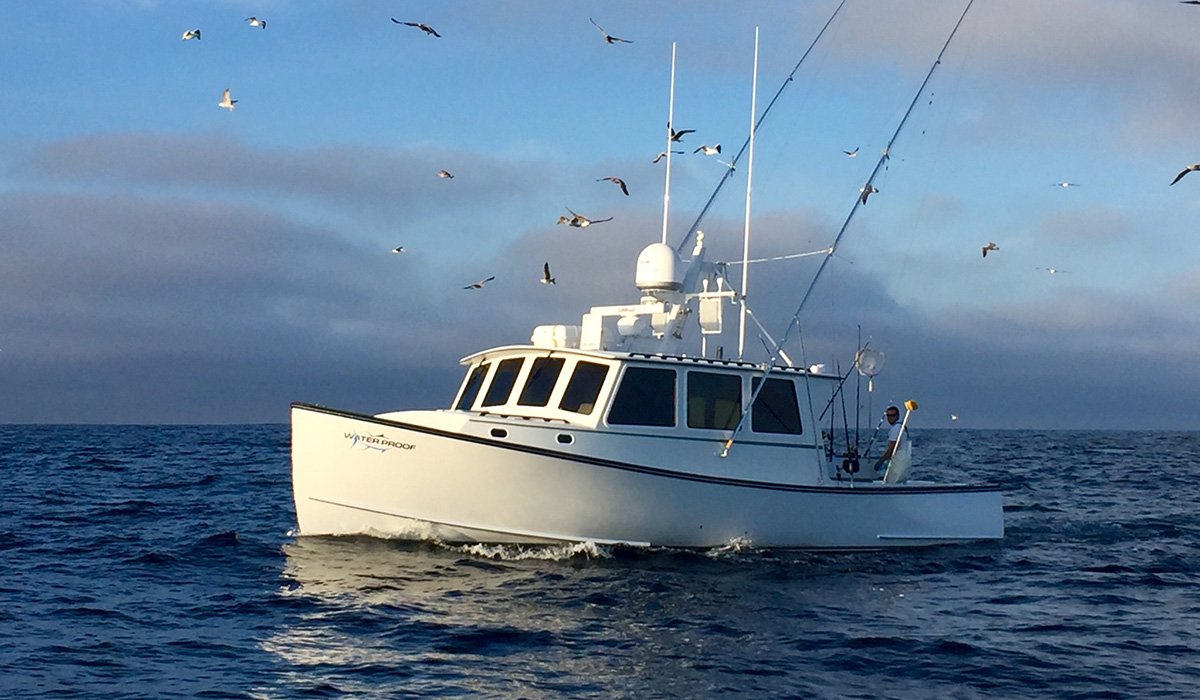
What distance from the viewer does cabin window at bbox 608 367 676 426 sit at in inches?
573

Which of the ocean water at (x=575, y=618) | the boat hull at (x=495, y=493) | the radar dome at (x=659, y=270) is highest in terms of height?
the radar dome at (x=659, y=270)

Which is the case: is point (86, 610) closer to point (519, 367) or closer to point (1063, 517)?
point (519, 367)

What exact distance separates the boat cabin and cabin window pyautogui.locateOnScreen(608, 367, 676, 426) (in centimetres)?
1

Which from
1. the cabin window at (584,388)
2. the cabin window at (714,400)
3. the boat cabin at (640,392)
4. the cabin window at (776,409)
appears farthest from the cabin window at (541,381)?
the cabin window at (776,409)

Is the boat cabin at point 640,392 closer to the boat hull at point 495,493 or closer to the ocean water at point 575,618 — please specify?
the boat hull at point 495,493

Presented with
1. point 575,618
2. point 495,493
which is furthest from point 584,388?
point 575,618

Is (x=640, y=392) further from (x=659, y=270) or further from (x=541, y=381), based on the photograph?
(x=659, y=270)

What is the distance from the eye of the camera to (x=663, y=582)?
42.8 ft

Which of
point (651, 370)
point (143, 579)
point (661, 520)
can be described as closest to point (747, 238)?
point (651, 370)

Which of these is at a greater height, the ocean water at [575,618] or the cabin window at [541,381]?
the cabin window at [541,381]

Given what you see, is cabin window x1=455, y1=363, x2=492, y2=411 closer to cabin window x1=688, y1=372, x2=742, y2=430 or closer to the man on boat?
cabin window x1=688, y1=372, x2=742, y2=430

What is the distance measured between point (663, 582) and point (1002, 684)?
4.42 metres

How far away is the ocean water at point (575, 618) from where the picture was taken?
30.0 ft

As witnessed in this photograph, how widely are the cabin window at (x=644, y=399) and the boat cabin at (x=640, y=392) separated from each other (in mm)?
13
